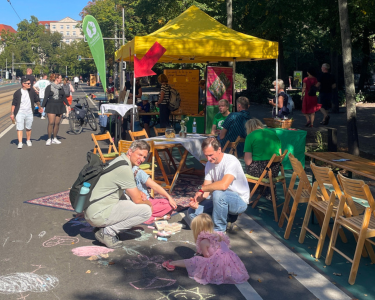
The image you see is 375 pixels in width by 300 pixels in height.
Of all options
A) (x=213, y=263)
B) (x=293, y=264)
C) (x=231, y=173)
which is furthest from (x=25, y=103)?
(x=293, y=264)

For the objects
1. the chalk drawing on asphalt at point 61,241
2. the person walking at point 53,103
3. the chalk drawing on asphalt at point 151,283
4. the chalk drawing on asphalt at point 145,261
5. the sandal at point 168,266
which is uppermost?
the person walking at point 53,103

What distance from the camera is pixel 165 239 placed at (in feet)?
18.5

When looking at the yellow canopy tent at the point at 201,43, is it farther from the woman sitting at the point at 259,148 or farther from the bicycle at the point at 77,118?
the bicycle at the point at 77,118

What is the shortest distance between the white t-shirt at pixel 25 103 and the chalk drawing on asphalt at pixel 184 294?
30.9ft

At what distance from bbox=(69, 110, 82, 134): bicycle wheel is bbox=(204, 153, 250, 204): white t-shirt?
1113 centimetres

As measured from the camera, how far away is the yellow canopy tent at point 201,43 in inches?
398

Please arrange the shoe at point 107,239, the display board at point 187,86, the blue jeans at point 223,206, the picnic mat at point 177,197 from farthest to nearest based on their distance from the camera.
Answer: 1. the display board at point 187,86
2. the picnic mat at point 177,197
3. the blue jeans at point 223,206
4. the shoe at point 107,239

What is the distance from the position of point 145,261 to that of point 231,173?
146cm

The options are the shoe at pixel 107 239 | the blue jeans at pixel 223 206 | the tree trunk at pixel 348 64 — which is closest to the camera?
the shoe at pixel 107 239

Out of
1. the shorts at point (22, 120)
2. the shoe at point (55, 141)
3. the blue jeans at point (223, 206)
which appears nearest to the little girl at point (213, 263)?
the blue jeans at point (223, 206)

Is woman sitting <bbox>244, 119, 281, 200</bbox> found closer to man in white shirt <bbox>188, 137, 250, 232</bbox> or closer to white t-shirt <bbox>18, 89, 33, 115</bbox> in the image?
man in white shirt <bbox>188, 137, 250, 232</bbox>

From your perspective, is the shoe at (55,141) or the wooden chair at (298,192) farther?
Answer: the shoe at (55,141)

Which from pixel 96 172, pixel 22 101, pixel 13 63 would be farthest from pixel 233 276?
pixel 13 63

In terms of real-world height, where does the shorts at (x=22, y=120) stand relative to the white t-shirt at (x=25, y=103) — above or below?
below
